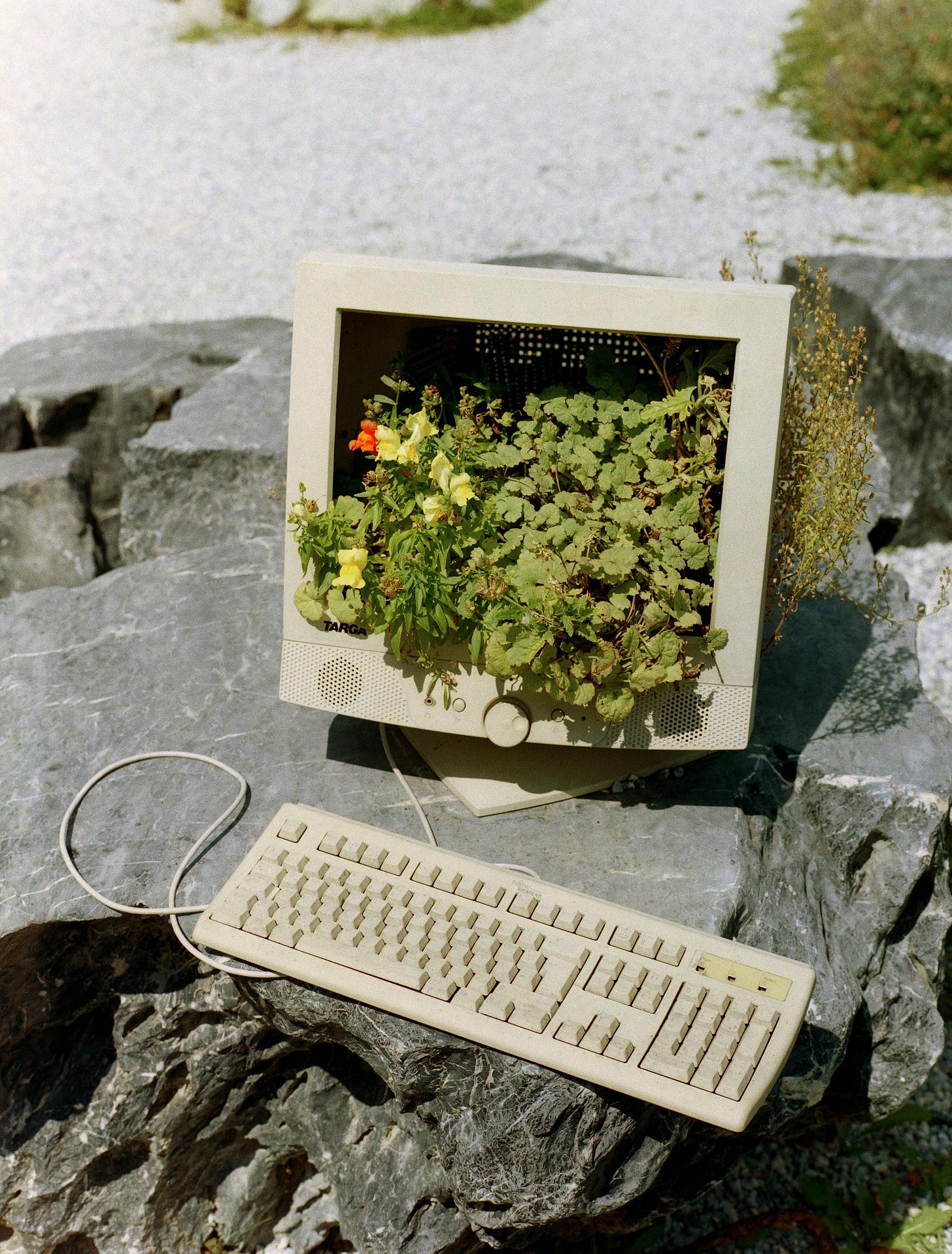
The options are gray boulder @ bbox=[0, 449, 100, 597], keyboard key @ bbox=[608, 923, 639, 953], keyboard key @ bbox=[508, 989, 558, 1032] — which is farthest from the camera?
gray boulder @ bbox=[0, 449, 100, 597]

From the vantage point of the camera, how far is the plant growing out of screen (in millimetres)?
1963

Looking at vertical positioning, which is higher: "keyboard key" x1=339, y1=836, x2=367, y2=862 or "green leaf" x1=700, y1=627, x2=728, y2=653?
"green leaf" x1=700, y1=627, x2=728, y2=653

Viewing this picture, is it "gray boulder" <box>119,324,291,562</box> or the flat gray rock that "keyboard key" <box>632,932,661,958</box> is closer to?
"gray boulder" <box>119,324,291,562</box>

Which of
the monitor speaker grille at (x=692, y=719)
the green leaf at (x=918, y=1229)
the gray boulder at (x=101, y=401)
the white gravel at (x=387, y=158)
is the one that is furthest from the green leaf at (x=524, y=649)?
the white gravel at (x=387, y=158)

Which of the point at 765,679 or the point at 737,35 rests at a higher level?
the point at 737,35

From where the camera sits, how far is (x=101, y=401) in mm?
4316

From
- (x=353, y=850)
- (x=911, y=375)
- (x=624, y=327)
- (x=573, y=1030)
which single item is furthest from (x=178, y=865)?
(x=911, y=375)

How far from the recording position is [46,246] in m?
7.59

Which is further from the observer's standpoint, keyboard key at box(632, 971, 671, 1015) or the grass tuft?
the grass tuft

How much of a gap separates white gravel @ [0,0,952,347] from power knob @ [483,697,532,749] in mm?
5072

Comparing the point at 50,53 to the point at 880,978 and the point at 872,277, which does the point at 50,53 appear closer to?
the point at 872,277

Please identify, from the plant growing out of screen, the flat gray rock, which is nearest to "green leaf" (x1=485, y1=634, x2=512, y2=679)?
the plant growing out of screen

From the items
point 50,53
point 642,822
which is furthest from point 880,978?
point 50,53

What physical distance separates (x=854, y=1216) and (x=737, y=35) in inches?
388
